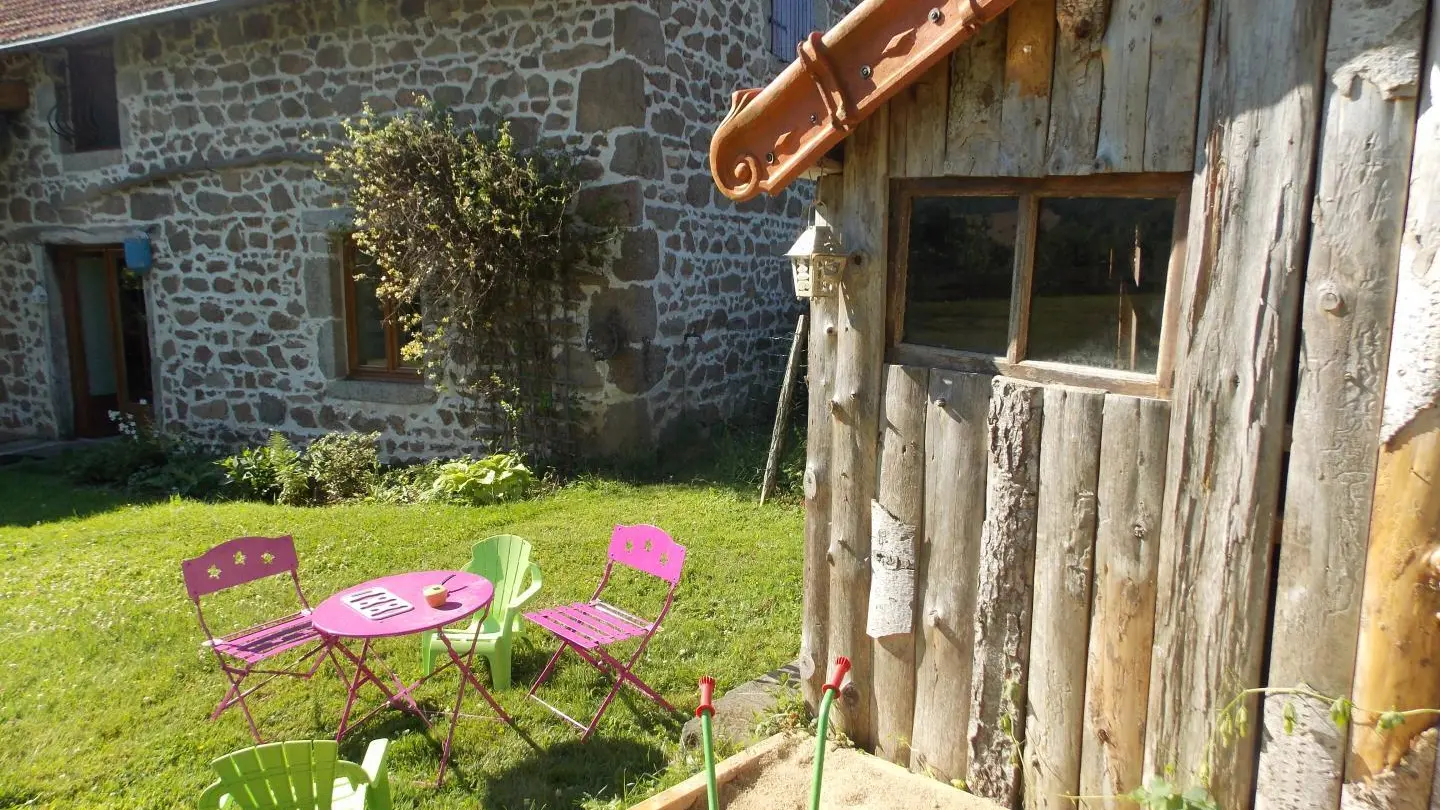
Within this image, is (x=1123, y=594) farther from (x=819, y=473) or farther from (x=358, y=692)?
(x=358, y=692)

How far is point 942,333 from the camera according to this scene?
2.91 metres

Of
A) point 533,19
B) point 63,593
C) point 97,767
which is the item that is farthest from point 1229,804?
point 533,19

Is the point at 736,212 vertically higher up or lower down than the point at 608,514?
higher up

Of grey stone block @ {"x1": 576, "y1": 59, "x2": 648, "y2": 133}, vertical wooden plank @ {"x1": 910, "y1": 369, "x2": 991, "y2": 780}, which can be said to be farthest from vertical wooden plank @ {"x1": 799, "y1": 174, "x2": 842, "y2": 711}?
grey stone block @ {"x1": 576, "y1": 59, "x2": 648, "y2": 133}

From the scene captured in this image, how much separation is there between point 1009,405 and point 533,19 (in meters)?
6.12

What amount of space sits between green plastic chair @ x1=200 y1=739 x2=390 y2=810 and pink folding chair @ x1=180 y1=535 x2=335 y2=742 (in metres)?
1.07

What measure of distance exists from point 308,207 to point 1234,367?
8.26 m

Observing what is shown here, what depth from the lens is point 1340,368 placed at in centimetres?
208

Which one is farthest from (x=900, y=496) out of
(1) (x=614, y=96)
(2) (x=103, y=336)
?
(2) (x=103, y=336)

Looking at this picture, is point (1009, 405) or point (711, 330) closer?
point (1009, 405)

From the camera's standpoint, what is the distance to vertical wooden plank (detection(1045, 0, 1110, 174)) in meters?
2.42

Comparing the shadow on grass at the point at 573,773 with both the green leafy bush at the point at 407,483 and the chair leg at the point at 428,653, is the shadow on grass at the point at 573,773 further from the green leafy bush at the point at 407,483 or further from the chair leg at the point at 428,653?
the green leafy bush at the point at 407,483

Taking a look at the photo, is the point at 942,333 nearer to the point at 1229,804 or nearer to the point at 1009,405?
the point at 1009,405

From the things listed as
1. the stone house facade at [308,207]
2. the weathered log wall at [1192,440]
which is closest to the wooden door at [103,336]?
the stone house facade at [308,207]
